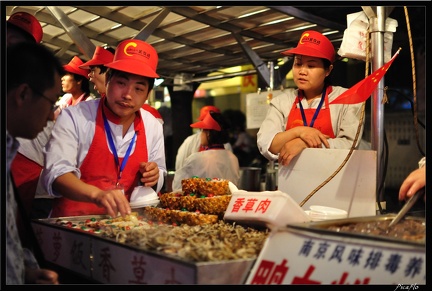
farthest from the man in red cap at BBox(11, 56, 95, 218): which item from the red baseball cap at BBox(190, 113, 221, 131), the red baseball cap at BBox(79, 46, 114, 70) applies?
the red baseball cap at BBox(190, 113, 221, 131)

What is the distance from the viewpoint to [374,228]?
2.23m

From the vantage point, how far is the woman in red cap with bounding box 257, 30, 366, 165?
3676 mm

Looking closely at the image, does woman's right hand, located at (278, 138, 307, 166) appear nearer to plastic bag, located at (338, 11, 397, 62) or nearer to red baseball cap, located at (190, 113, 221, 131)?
plastic bag, located at (338, 11, 397, 62)

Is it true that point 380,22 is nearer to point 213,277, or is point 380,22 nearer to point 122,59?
point 122,59

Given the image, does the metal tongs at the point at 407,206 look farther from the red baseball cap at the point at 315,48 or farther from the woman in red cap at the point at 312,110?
the red baseball cap at the point at 315,48

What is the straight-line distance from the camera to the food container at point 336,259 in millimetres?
1743

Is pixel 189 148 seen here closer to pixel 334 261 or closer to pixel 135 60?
pixel 135 60

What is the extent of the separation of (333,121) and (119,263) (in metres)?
2.20

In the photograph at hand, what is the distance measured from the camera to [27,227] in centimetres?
226

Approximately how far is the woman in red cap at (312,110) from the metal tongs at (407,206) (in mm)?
1221

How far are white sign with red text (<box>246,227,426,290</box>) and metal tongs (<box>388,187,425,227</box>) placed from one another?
55cm

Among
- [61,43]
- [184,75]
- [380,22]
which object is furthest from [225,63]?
[380,22]

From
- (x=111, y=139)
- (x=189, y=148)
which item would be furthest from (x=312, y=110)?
(x=189, y=148)
